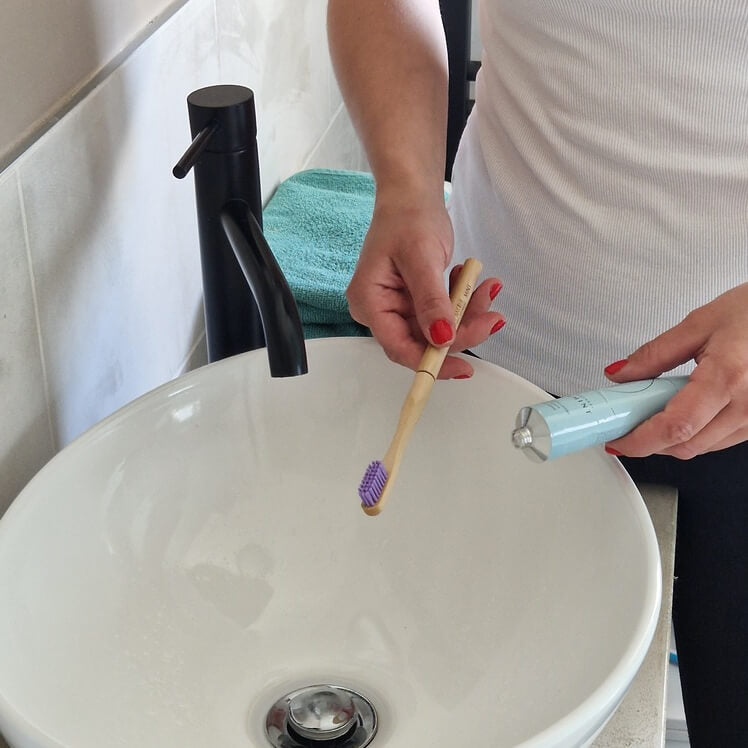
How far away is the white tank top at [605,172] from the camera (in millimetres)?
713

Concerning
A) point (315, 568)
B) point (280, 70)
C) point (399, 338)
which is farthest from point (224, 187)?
point (280, 70)

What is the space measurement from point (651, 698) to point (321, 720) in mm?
213

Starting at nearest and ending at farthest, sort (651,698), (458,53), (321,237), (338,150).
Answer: (651,698) → (321,237) → (338,150) → (458,53)

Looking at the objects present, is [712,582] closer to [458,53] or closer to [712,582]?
[712,582]

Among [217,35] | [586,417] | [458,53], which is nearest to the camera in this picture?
[586,417]

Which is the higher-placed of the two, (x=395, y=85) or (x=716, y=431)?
(x=395, y=85)

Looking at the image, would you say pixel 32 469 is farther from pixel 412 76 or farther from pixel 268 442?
pixel 412 76

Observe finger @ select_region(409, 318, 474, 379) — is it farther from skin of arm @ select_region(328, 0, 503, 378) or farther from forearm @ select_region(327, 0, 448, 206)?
forearm @ select_region(327, 0, 448, 206)

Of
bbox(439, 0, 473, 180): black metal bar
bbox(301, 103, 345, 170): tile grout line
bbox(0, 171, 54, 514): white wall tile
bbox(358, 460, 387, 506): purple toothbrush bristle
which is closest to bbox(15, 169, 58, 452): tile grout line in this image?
bbox(0, 171, 54, 514): white wall tile

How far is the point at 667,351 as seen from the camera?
61 cm

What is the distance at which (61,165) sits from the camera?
0.68m

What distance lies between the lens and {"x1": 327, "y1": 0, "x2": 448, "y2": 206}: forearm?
0.77 metres

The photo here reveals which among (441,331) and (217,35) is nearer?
(441,331)

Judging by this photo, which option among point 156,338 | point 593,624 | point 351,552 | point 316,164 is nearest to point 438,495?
point 351,552
